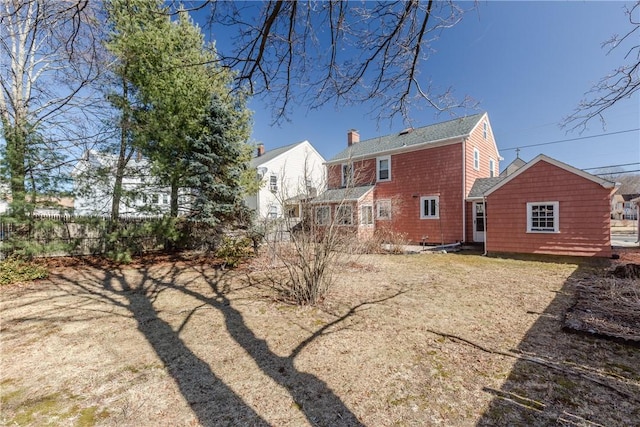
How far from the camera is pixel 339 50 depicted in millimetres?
3729

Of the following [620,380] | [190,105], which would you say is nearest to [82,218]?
[190,105]

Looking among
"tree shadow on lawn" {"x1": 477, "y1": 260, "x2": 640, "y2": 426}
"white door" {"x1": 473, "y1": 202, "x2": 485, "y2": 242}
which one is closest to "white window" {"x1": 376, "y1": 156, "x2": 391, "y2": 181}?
"white door" {"x1": 473, "y1": 202, "x2": 485, "y2": 242}

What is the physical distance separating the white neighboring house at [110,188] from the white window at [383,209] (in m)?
11.7

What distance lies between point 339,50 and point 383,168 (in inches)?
547

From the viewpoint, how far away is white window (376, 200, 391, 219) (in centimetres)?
1648

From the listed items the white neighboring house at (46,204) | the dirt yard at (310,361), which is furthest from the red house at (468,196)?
the white neighboring house at (46,204)

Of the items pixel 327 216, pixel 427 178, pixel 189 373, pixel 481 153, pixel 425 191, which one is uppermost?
pixel 481 153

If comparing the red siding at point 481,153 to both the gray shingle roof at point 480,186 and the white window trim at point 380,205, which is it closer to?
the gray shingle roof at point 480,186

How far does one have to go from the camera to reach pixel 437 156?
14812 mm

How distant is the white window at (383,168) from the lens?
1680 centimetres

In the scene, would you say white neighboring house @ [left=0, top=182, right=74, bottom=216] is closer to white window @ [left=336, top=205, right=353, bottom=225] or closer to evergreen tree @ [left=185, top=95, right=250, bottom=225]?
evergreen tree @ [left=185, top=95, right=250, bottom=225]

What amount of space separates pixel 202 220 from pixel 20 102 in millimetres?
6205

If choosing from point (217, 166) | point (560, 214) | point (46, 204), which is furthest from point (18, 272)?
point (560, 214)

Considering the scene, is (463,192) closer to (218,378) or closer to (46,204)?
(218,378)
